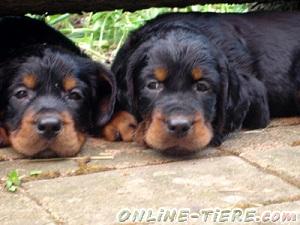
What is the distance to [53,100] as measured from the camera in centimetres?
413

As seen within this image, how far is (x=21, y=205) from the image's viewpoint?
10.4 feet

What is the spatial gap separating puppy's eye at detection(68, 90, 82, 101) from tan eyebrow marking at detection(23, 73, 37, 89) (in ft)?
0.74

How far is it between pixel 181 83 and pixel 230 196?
1.01m

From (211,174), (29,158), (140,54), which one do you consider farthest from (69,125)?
(211,174)

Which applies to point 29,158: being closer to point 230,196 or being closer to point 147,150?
point 147,150

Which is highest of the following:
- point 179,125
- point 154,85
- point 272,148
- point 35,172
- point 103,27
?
point 154,85

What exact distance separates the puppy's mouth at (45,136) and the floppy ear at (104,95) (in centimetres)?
40

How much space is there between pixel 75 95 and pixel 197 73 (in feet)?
2.36

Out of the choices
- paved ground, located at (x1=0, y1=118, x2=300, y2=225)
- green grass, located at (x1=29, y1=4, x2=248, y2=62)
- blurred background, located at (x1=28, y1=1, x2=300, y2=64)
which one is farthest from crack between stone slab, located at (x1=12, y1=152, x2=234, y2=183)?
green grass, located at (x1=29, y1=4, x2=248, y2=62)

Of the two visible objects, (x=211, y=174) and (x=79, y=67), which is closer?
(x=211, y=174)

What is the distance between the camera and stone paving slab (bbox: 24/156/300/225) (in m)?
3.13

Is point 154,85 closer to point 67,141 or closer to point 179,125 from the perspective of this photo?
point 179,125

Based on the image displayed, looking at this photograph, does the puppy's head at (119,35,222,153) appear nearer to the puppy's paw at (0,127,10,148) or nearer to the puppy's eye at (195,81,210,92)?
the puppy's eye at (195,81,210,92)

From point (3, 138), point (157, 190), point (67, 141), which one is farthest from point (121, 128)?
point (157, 190)
